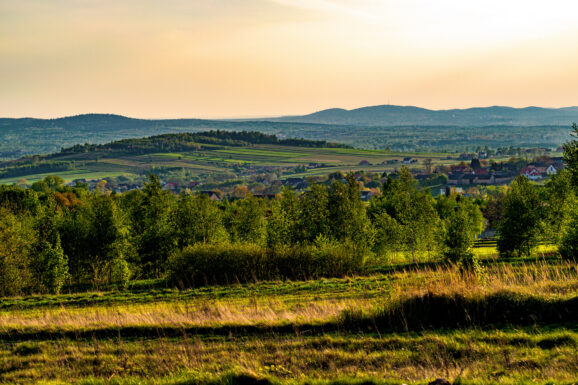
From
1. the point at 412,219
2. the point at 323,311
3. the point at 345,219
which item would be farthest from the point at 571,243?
the point at 323,311

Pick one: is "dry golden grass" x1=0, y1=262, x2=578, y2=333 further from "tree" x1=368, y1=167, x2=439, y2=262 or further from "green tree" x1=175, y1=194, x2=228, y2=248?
"tree" x1=368, y1=167, x2=439, y2=262

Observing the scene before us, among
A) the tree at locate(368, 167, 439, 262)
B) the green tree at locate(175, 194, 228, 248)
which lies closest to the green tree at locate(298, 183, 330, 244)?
the green tree at locate(175, 194, 228, 248)

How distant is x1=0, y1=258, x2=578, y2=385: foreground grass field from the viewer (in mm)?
8312

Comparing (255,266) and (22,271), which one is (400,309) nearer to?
(255,266)

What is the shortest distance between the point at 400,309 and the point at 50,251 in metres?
32.5

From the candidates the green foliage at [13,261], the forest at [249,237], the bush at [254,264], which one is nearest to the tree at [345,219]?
the forest at [249,237]

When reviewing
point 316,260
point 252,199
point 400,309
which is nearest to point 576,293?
point 400,309

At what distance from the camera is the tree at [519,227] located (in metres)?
48.1

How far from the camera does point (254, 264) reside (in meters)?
31.8

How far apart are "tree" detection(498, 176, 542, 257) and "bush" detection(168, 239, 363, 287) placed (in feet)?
76.8

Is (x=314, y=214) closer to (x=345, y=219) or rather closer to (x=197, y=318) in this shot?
(x=345, y=219)

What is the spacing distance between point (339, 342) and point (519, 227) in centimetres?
4468

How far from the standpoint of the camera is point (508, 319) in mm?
10562

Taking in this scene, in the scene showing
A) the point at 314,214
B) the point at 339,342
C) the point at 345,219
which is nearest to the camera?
the point at 339,342
